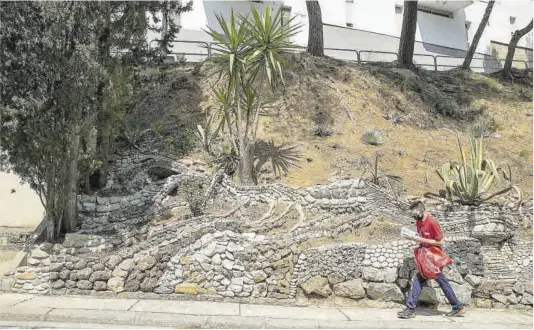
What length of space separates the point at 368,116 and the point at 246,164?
5.01 m

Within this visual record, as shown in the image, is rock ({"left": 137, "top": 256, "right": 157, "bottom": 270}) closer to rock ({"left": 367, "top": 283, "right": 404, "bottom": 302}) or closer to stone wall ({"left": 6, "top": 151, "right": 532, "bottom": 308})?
stone wall ({"left": 6, "top": 151, "right": 532, "bottom": 308})

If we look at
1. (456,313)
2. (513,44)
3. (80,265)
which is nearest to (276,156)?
(80,265)

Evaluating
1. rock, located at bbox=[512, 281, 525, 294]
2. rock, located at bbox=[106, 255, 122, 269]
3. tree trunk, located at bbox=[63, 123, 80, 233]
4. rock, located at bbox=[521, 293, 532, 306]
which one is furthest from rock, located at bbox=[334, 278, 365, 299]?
tree trunk, located at bbox=[63, 123, 80, 233]

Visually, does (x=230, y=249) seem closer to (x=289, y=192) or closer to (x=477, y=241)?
(x=289, y=192)

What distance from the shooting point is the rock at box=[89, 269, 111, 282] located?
21.7ft

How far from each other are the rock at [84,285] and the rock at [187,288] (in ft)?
3.99

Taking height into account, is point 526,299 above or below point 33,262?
below

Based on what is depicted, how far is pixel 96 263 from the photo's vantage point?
671 centimetres

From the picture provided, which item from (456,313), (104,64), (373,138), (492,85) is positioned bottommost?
(456,313)

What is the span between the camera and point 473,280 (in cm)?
698

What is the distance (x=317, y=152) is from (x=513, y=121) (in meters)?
7.20

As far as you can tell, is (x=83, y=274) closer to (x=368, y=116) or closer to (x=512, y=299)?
(x=512, y=299)

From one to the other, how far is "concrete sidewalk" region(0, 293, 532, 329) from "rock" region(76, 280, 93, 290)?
157 mm

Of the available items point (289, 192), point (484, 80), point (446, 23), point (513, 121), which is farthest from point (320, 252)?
point (446, 23)
